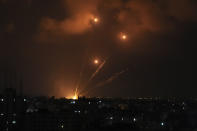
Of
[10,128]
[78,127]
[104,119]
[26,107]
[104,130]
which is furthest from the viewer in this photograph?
[26,107]

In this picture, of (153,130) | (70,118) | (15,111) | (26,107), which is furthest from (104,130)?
(26,107)

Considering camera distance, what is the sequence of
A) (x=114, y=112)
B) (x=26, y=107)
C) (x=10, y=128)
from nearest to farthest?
(x=10, y=128) → (x=26, y=107) → (x=114, y=112)

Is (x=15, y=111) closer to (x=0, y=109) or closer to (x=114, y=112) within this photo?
(x=0, y=109)

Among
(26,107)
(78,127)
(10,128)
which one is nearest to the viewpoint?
(10,128)

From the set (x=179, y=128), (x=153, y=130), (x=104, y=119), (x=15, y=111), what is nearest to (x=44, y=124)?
(x=15, y=111)

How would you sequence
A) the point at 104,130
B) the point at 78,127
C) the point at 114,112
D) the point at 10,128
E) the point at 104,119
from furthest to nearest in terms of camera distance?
the point at 114,112 < the point at 104,119 < the point at 78,127 < the point at 10,128 < the point at 104,130

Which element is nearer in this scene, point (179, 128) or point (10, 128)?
point (179, 128)

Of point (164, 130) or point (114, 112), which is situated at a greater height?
point (114, 112)

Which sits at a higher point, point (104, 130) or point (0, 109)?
point (0, 109)

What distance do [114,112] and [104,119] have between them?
5.39 m

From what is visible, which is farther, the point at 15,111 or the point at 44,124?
the point at 15,111

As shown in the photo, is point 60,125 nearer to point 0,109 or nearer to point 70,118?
point 70,118

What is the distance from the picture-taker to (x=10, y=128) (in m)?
31.0

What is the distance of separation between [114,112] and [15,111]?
11756 millimetres
